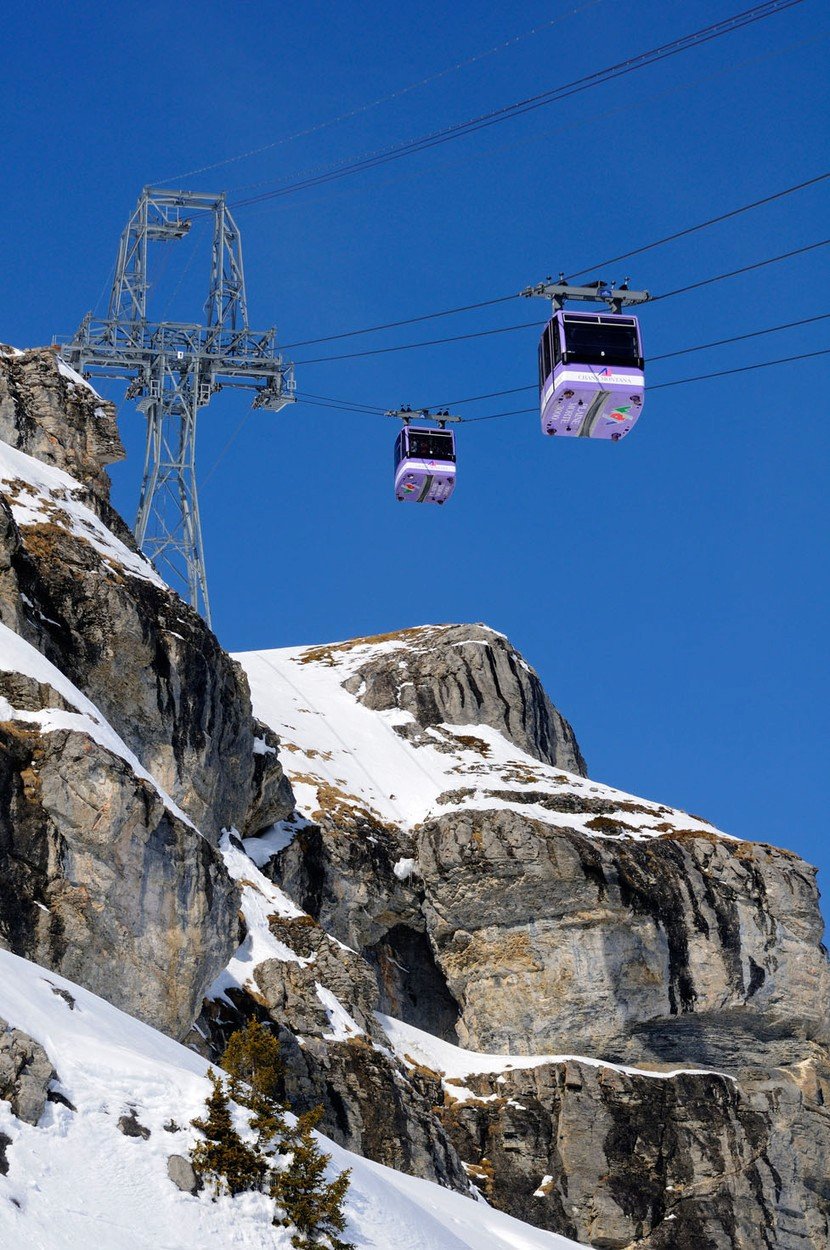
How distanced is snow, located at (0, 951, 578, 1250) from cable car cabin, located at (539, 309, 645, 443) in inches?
635

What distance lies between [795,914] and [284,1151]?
1834 inches

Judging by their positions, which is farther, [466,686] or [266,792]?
[466,686]

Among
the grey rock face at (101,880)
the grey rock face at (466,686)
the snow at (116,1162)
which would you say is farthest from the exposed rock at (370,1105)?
the grey rock face at (466,686)

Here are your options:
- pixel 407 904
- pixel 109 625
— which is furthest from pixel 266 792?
pixel 109 625

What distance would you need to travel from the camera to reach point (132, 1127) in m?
25.0

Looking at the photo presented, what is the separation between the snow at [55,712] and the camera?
35.9 metres

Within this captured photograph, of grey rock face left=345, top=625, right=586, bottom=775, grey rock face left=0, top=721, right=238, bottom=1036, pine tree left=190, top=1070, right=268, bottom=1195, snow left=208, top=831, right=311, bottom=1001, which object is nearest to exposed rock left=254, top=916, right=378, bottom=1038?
snow left=208, top=831, right=311, bottom=1001

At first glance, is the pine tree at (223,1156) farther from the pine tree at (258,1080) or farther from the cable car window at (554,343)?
the cable car window at (554,343)

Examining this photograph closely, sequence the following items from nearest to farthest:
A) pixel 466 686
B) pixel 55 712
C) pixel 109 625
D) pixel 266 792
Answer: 1. pixel 55 712
2. pixel 109 625
3. pixel 266 792
4. pixel 466 686

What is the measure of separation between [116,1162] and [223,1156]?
6.43 feet

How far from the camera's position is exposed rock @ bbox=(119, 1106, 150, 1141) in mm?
24812

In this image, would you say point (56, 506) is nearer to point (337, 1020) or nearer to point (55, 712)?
point (55, 712)

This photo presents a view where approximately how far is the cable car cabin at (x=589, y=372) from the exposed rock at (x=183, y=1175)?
61.7 feet

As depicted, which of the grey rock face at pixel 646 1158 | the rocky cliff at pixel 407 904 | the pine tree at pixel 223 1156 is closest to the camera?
the pine tree at pixel 223 1156
